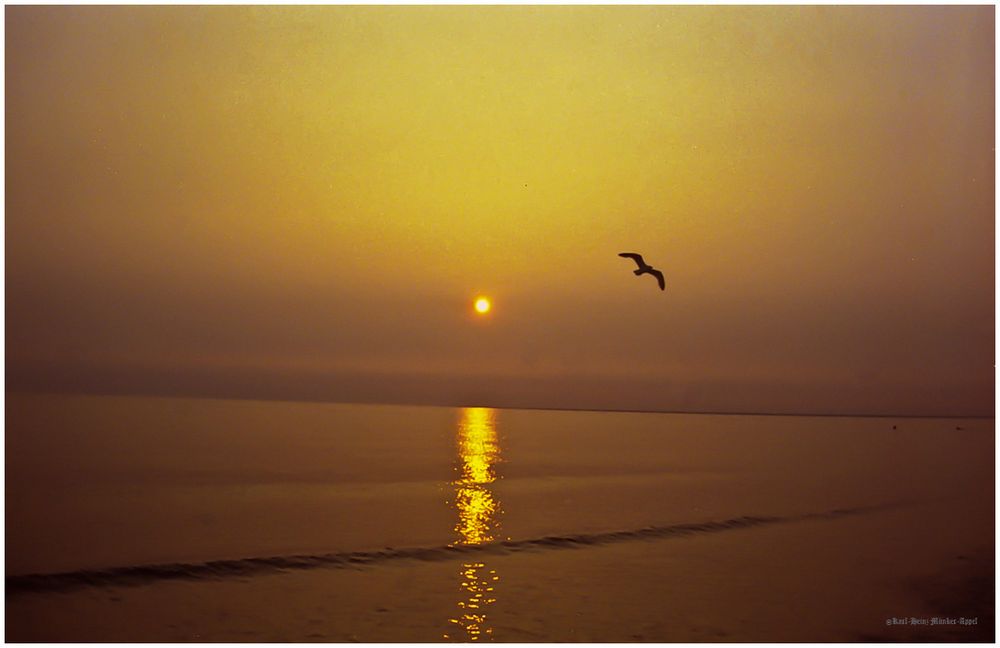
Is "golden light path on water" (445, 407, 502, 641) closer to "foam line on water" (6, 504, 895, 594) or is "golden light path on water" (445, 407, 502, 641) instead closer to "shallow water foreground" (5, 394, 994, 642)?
"shallow water foreground" (5, 394, 994, 642)

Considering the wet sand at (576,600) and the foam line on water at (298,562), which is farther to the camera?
the foam line on water at (298,562)

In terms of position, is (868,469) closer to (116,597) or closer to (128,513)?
(128,513)

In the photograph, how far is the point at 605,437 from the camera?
99.1m

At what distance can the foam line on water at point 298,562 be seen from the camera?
A: 24250 mm

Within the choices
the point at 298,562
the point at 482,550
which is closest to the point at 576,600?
the point at 482,550

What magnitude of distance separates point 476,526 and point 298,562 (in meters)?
8.17

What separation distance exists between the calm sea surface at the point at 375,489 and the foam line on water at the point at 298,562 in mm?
721

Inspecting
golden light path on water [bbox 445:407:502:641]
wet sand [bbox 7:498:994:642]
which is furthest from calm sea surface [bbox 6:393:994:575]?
wet sand [bbox 7:498:994:642]

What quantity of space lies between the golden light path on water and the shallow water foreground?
12 cm

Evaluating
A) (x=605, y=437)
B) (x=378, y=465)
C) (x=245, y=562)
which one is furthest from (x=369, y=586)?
(x=605, y=437)

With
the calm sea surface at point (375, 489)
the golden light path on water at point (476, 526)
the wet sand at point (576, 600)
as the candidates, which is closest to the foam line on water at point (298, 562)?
the wet sand at point (576, 600)

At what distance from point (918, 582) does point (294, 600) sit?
1426cm

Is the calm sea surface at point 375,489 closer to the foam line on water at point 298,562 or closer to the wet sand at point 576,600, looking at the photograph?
the foam line on water at point 298,562

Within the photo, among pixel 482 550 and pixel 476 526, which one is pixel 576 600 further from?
pixel 476 526
